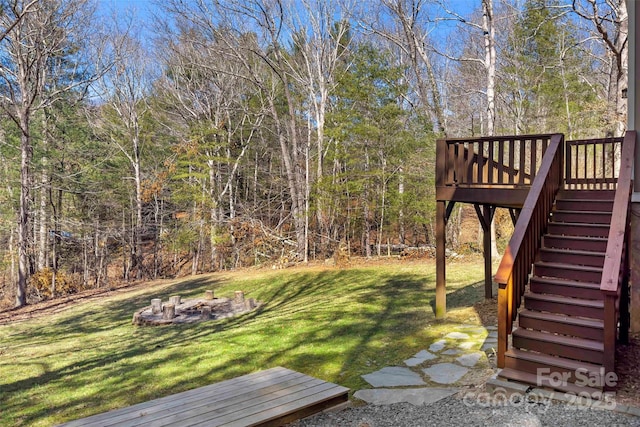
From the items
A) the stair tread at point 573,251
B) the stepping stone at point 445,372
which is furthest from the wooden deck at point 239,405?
the stair tread at point 573,251

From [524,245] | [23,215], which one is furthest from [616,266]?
[23,215]

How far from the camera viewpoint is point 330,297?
8414 mm

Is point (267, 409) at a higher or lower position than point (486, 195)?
lower

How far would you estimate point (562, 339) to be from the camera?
363cm

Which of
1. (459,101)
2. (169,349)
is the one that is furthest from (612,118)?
(169,349)

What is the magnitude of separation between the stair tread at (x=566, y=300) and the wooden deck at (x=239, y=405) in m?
2.03

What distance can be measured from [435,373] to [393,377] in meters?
0.41

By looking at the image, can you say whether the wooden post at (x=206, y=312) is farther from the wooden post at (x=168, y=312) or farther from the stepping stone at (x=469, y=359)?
the stepping stone at (x=469, y=359)

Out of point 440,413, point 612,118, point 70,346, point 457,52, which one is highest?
point 457,52

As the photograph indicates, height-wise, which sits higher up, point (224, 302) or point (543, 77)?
point (543, 77)

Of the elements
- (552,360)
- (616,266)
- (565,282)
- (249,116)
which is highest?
(249,116)

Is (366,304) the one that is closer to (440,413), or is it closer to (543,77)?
(440,413)

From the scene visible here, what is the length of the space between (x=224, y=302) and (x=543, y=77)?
44.3 ft

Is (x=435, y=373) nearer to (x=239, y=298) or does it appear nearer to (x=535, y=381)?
(x=535, y=381)
